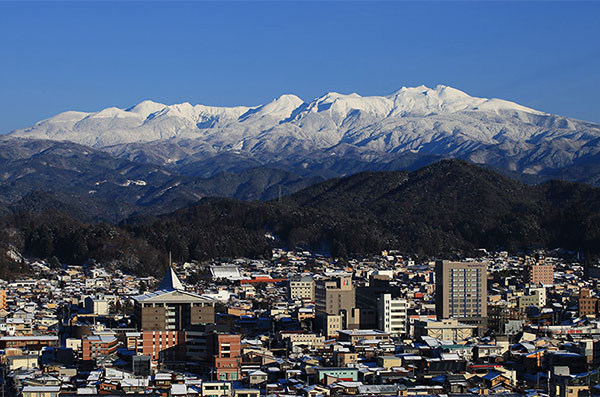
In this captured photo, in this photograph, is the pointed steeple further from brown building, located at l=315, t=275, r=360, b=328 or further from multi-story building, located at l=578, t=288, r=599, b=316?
multi-story building, located at l=578, t=288, r=599, b=316

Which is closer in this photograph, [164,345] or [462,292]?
[164,345]

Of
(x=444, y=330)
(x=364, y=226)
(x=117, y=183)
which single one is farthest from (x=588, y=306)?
(x=117, y=183)

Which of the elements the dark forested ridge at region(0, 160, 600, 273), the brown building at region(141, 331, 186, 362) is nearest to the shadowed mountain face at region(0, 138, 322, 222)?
the dark forested ridge at region(0, 160, 600, 273)

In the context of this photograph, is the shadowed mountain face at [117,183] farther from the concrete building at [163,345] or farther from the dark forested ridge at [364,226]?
the concrete building at [163,345]

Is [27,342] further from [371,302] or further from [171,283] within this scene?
[371,302]

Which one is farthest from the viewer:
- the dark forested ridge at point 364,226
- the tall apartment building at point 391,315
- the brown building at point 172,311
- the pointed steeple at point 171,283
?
the dark forested ridge at point 364,226

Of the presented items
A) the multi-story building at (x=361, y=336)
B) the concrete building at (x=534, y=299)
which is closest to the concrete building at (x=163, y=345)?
the multi-story building at (x=361, y=336)
